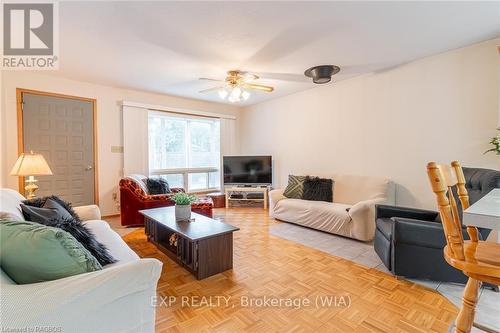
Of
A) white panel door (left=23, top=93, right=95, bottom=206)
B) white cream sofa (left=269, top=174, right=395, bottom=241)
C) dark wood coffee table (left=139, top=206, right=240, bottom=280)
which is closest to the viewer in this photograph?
dark wood coffee table (left=139, top=206, right=240, bottom=280)

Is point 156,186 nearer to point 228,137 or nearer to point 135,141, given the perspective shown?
point 135,141

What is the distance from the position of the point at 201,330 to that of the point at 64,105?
405 centimetres

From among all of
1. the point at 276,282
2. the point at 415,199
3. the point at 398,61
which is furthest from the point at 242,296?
the point at 398,61

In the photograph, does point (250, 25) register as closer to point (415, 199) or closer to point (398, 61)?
point (398, 61)

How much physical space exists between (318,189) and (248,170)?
174 centimetres

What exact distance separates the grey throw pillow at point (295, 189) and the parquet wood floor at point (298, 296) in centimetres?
139

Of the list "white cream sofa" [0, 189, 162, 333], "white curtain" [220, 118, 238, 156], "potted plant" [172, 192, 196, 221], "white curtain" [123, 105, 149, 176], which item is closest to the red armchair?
"white curtain" [123, 105, 149, 176]

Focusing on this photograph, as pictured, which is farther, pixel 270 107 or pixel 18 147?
pixel 270 107

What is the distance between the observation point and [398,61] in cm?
310

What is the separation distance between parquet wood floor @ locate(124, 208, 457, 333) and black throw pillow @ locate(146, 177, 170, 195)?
143cm

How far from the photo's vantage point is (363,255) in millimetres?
2635

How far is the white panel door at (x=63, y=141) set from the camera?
3479 mm

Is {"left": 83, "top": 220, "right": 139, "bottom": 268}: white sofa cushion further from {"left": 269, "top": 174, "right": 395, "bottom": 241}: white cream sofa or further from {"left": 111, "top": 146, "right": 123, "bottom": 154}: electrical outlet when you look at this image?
{"left": 269, "top": 174, "right": 395, "bottom": 241}: white cream sofa

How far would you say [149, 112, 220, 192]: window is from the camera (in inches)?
190
